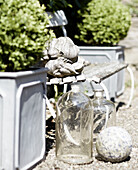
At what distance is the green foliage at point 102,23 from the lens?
5.64 metres

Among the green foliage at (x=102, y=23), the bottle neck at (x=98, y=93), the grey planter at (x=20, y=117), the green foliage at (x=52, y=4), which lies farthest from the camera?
the green foliage at (x=102, y=23)

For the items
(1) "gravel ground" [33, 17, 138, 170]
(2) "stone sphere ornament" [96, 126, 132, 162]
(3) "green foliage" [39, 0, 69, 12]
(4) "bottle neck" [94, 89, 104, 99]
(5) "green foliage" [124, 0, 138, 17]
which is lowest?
(1) "gravel ground" [33, 17, 138, 170]

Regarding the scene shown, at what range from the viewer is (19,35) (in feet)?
8.59

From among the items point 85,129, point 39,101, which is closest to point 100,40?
point 85,129

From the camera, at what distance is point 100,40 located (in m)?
5.76

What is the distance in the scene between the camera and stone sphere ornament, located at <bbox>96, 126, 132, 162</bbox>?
3045 mm

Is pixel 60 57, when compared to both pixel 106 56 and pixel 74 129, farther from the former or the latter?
pixel 106 56

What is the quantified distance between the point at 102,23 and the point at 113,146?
292 centimetres

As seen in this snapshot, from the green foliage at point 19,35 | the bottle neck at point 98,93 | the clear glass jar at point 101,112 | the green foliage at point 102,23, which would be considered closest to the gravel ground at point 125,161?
the clear glass jar at point 101,112

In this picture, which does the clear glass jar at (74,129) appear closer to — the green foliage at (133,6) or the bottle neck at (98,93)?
the bottle neck at (98,93)

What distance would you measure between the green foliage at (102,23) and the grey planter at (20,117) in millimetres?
2917

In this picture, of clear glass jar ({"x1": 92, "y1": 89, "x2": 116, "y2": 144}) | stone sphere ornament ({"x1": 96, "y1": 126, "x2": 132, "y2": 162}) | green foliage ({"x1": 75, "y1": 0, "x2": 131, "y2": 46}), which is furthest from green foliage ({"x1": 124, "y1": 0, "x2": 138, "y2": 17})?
stone sphere ornament ({"x1": 96, "y1": 126, "x2": 132, "y2": 162})

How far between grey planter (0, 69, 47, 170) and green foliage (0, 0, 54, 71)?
12cm

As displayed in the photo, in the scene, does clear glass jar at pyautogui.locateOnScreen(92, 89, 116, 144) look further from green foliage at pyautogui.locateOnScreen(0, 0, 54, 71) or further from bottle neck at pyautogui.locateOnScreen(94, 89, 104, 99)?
green foliage at pyautogui.locateOnScreen(0, 0, 54, 71)
